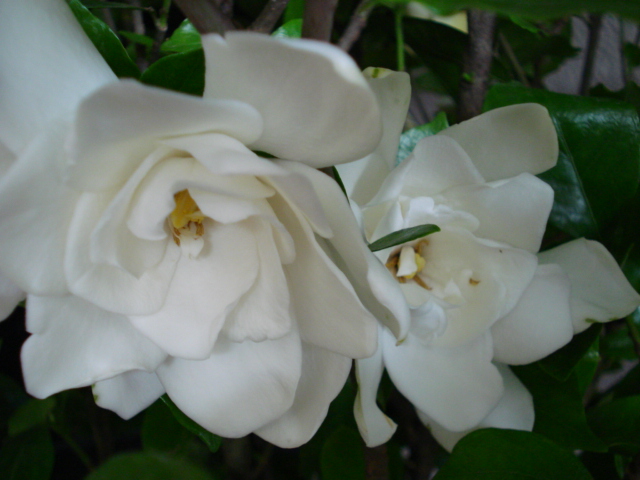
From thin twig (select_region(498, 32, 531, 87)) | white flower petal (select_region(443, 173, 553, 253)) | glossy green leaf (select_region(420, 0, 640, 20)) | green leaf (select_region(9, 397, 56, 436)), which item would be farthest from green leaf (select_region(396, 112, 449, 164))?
green leaf (select_region(9, 397, 56, 436))

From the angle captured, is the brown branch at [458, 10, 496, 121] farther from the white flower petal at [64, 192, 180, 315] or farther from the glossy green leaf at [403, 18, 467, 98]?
the white flower petal at [64, 192, 180, 315]

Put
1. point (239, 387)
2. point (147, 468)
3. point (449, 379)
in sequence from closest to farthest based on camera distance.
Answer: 1. point (147, 468)
2. point (239, 387)
3. point (449, 379)

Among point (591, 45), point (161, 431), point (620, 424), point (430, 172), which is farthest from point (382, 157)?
point (591, 45)

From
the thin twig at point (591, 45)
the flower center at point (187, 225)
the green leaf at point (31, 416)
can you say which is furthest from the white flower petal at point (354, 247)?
the thin twig at point (591, 45)

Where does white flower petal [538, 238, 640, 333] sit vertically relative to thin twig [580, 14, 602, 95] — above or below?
above

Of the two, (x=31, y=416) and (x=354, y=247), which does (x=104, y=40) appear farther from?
(x=31, y=416)

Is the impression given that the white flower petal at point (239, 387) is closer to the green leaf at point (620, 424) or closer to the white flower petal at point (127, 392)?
the white flower petal at point (127, 392)
